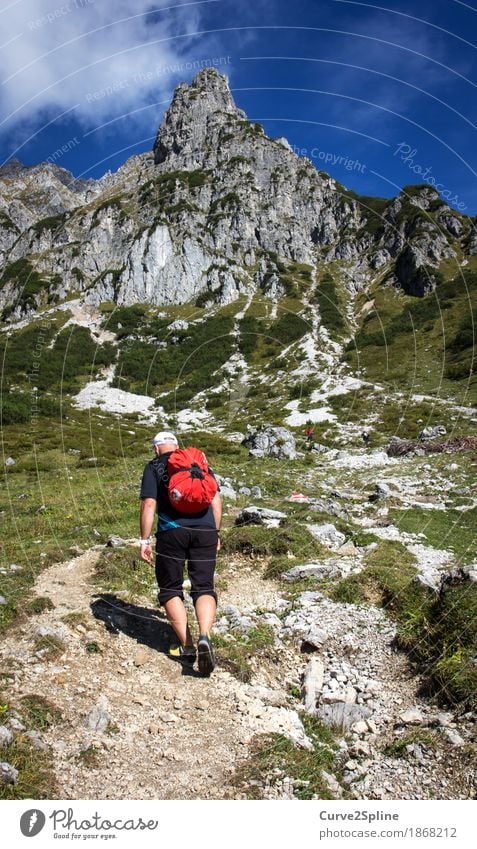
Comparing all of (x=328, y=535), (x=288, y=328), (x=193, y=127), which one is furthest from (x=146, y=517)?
(x=193, y=127)

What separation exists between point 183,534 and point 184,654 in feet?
6.03

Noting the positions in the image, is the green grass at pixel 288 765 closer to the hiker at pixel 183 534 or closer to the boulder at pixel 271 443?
the hiker at pixel 183 534

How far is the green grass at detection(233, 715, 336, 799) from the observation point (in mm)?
4305

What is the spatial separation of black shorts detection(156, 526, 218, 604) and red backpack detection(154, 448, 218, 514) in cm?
35

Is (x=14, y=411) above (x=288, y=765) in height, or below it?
above

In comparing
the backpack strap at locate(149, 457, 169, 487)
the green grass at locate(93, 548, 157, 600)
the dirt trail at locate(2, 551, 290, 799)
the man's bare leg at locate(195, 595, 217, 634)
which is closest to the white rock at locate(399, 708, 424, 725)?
the dirt trail at locate(2, 551, 290, 799)

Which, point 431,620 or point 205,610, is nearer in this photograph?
point 205,610

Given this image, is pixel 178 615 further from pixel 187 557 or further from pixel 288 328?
pixel 288 328

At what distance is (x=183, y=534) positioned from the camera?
Result: 6.00 m

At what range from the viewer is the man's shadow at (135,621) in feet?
23.0

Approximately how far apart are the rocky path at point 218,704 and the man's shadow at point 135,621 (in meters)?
0.03

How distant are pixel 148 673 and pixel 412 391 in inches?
2035

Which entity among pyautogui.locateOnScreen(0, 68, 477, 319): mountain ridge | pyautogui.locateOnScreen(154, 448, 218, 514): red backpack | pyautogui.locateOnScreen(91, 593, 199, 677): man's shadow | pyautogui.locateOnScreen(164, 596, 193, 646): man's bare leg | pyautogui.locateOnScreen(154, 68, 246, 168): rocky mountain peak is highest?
pyautogui.locateOnScreen(154, 68, 246, 168): rocky mountain peak

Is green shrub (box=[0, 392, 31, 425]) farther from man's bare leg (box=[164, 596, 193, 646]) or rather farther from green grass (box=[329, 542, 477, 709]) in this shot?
man's bare leg (box=[164, 596, 193, 646])
